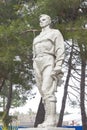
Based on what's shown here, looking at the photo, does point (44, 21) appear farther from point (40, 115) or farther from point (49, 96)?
point (40, 115)

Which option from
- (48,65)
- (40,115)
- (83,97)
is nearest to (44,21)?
(48,65)

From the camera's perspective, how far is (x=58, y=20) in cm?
1216

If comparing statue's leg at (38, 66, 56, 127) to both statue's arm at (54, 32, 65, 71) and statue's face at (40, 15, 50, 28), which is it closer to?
statue's arm at (54, 32, 65, 71)

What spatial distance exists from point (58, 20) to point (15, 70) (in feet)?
8.28

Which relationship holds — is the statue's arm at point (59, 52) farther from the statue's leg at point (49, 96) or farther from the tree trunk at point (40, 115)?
the tree trunk at point (40, 115)

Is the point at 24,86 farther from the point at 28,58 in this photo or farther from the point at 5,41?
the point at 5,41

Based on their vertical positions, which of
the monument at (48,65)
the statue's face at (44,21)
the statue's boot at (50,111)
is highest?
the statue's face at (44,21)

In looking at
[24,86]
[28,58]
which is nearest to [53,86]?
[28,58]

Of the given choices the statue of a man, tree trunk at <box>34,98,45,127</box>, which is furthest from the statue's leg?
tree trunk at <box>34,98,45,127</box>

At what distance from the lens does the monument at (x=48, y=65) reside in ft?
24.0

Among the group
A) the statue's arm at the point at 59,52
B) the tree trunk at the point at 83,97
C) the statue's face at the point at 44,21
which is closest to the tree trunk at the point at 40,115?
the tree trunk at the point at 83,97

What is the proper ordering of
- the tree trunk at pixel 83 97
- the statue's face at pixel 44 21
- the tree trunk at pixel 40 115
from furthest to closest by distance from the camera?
1. the tree trunk at pixel 40 115
2. the tree trunk at pixel 83 97
3. the statue's face at pixel 44 21

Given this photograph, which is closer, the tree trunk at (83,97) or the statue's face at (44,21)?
the statue's face at (44,21)

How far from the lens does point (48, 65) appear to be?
7422 millimetres
